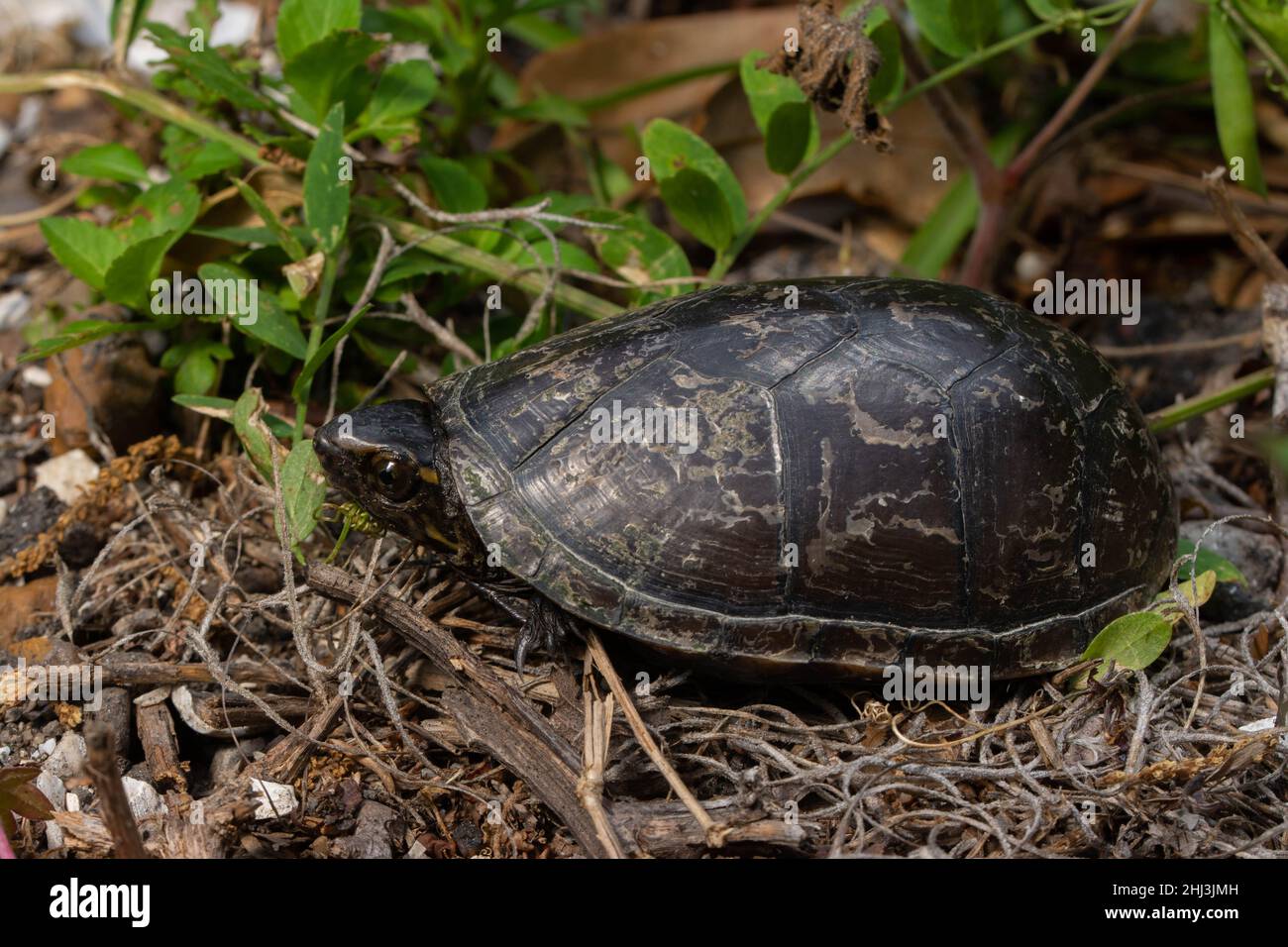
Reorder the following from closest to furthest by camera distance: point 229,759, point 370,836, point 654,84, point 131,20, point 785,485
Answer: point 370,836, point 785,485, point 229,759, point 131,20, point 654,84

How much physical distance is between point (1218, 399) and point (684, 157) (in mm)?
1777

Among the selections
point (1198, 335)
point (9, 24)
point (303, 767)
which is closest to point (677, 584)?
point (303, 767)

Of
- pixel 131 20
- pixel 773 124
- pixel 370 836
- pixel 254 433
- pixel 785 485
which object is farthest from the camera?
pixel 131 20

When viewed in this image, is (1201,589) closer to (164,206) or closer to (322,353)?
(322,353)

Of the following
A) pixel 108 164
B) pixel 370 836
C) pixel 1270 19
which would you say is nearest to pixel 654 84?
pixel 108 164

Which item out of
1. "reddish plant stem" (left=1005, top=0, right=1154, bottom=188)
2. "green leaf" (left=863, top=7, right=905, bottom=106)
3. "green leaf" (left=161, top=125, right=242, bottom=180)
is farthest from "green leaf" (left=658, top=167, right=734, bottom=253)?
"green leaf" (left=161, top=125, right=242, bottom=180)

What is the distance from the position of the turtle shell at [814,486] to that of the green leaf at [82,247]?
1.18 m

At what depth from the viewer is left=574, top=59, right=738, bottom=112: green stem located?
4.45 m

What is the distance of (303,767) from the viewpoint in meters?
2.61

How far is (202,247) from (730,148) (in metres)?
2.08

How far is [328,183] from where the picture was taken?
311 cm

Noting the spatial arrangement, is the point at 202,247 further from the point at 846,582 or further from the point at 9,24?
the point at 9,24

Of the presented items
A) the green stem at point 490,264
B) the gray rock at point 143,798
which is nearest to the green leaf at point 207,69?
the green stem at point 490,264

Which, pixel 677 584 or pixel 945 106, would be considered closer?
pixel 677 584
